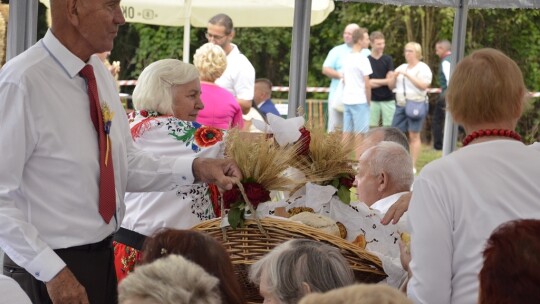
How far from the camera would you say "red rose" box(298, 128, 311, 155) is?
3480 mm

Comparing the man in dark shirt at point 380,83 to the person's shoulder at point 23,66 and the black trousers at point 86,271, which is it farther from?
the person's shoulder at point 23,66

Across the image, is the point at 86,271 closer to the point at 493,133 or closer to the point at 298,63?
the point at 493,133

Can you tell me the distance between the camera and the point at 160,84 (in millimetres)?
4359

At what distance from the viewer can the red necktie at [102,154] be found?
3.07 metres

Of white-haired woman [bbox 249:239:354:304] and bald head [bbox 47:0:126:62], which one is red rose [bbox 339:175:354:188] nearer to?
white-haired woman [bbox 249:239:354:304]

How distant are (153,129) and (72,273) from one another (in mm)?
1328

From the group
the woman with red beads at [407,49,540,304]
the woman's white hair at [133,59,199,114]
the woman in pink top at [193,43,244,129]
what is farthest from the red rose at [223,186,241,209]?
the woman in pink top at [193,43,244,129]

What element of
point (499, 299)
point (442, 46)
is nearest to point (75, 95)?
point (499, 299)

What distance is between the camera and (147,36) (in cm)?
1681

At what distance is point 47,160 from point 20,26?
3070 mm

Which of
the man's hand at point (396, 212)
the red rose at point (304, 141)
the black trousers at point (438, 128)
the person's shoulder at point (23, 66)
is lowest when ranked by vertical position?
the black trousers at point (438, 128)

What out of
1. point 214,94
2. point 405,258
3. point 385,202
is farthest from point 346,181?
point 214,94

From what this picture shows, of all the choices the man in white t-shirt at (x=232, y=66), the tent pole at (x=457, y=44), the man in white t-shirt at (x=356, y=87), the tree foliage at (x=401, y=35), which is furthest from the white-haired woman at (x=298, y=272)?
the tree foliage at (x=401, y=35)

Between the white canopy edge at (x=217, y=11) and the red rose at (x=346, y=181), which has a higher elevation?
the white canopy edge at (x=217, y=11)
